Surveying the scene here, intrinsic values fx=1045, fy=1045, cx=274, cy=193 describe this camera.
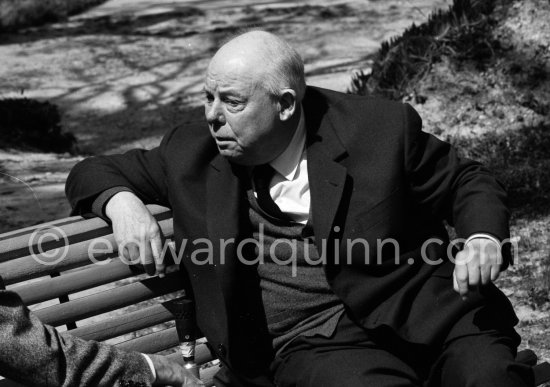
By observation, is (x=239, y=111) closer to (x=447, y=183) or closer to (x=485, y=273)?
(x=447, y=183)

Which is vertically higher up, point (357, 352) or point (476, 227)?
point (476, 227)

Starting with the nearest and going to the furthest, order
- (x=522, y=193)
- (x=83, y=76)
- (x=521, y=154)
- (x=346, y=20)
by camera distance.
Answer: (x=522, y=193)
(x=521, y=154)
(x=83, y=76)
(x=346, y=20)

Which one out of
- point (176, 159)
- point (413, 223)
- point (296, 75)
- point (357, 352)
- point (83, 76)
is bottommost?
point (83, 76)

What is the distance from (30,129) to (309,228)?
16.1 ft

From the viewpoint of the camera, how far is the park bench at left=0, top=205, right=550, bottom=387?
9.78 feet

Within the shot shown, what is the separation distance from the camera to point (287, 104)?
10.2ft

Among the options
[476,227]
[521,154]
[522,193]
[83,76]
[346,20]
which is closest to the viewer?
[476,227]

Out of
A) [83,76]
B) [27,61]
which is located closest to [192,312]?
[83,76]

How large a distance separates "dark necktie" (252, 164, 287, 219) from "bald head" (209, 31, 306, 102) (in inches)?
9.7

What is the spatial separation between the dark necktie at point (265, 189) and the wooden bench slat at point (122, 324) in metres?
0.45

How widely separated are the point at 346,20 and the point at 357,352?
7.96 meters

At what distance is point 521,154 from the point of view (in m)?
5.87

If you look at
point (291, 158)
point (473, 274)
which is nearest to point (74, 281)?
point (291, 158)

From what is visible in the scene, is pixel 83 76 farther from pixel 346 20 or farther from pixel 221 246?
pixel 221 246
